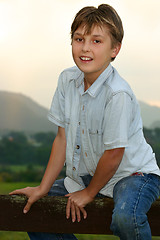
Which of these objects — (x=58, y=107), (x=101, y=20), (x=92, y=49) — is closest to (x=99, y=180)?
(x=58, y=107)

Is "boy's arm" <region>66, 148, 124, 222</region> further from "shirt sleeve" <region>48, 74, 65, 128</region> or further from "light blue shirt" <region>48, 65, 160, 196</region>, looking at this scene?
"shirt sleeve" <region>48, 74, 65, 128</region>

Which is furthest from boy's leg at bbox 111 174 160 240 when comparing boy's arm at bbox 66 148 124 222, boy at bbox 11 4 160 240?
boy's arm at bbox 66 148 124 222

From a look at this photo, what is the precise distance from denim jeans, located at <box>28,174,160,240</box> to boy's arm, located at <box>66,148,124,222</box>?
136mm

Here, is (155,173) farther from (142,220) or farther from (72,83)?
(72,83)

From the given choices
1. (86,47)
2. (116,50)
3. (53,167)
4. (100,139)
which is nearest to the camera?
(86,47)

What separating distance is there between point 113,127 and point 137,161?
37 cm

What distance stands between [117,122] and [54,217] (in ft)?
2.60

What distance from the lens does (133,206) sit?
2264mm

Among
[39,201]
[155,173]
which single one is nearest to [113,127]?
[155,173]

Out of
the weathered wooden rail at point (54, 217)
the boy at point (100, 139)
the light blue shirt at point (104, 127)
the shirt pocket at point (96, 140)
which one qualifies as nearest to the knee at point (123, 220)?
the boy at point (100, 139)

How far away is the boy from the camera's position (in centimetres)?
238

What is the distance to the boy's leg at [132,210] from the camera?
222cm

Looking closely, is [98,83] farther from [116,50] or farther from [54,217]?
[54,217]

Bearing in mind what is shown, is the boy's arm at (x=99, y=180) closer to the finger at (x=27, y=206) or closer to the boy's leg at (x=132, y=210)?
the boy's leg at (x=132, y=210)
